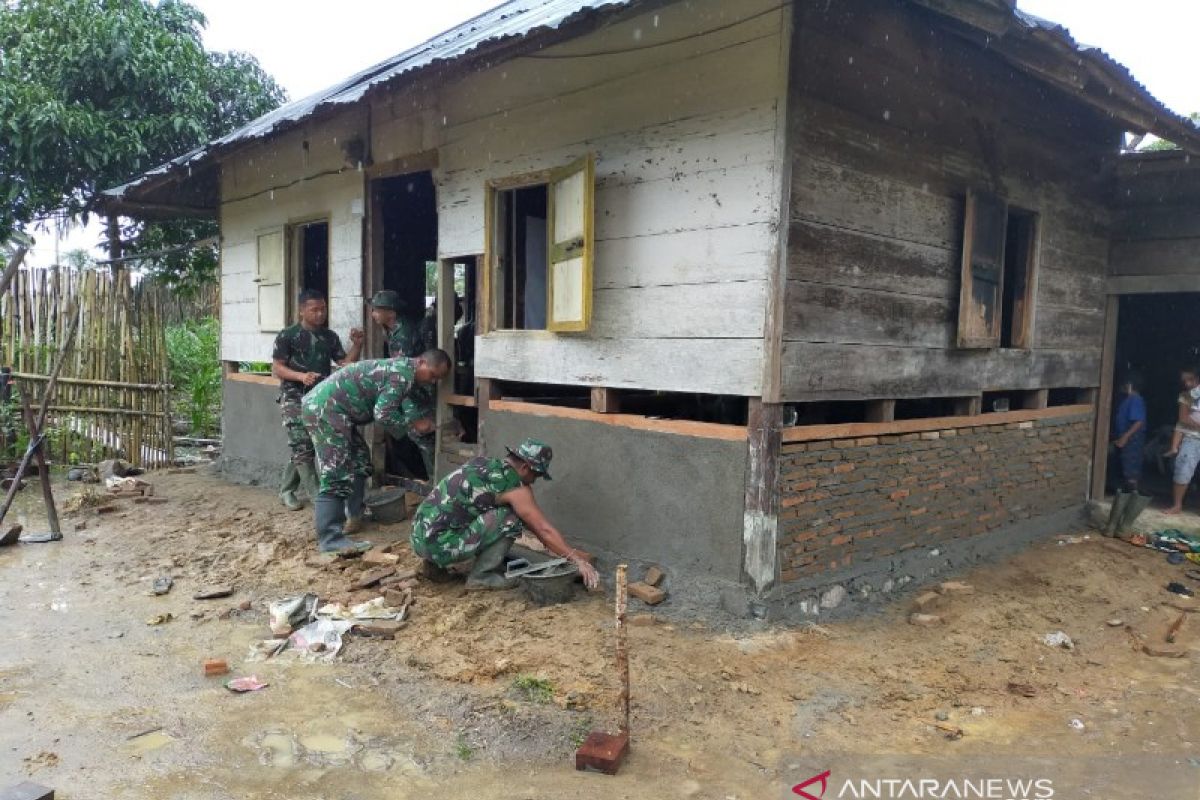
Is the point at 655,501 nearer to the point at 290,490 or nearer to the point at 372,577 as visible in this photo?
the point at 372,577

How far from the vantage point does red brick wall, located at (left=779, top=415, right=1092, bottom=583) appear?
488 cm

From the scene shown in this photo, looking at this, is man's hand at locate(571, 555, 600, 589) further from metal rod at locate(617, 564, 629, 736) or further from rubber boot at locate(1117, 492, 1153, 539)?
rubber boot at locate(1117, 492, 1153, 539)

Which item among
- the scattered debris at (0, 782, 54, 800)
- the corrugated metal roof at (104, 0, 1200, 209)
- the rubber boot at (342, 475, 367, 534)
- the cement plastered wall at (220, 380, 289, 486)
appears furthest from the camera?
the cement plastered wall at (220, 380, 289, 486)

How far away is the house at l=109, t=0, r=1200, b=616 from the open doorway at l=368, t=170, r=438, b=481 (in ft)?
0.45

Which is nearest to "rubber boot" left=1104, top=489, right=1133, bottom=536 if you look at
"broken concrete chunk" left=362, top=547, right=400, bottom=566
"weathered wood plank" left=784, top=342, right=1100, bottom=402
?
"weathered wood plank" left=784, top=342, right=1100, bottom=402

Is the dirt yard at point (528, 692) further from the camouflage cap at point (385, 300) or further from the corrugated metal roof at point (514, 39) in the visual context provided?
the corrugated metal roof at point (514, 39)

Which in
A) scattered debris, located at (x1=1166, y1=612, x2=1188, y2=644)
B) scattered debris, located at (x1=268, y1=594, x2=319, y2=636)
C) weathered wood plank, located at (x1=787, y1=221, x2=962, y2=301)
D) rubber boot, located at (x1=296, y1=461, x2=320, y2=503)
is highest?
weathered wood plank, located at (x1=787, y1=221, x2=962, y2=301)

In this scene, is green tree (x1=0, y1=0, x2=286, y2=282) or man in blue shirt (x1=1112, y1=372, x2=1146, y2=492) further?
green tree (x1=0, y1=0, x2=286, y2=282)

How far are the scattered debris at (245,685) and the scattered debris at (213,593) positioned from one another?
4.61 ft

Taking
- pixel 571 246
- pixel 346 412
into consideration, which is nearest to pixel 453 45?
pixel 571 246

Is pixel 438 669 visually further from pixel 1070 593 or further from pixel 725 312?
pixel 1070 593

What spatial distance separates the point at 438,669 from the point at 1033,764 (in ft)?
9.20

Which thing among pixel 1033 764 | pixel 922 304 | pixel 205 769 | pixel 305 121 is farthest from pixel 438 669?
pixel 305 121

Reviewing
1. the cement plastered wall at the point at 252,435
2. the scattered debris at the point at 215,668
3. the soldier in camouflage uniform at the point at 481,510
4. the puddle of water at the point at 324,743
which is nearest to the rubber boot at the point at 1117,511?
the soldier in camouflage uniform at the point at 481,510
